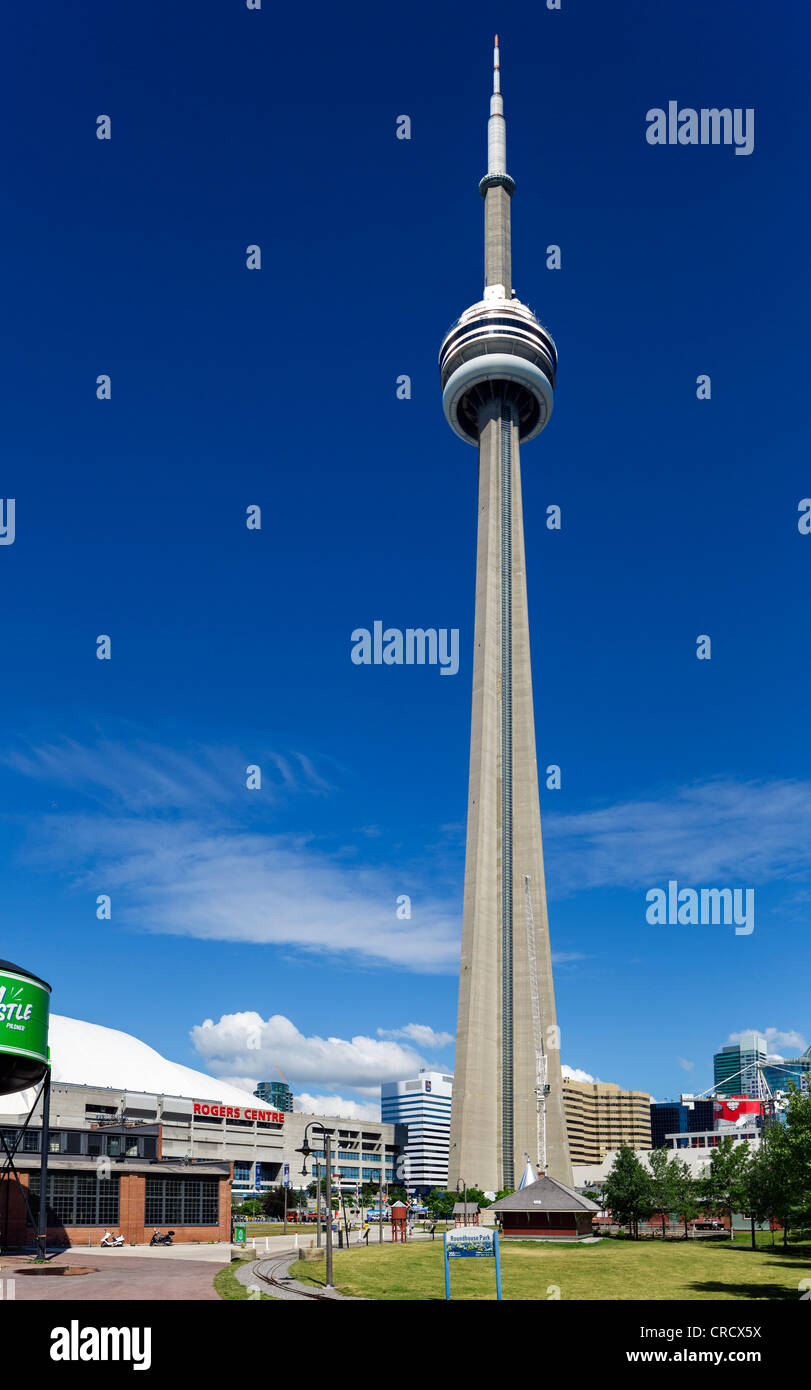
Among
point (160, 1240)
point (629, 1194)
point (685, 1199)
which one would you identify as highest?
point (160, 1240)

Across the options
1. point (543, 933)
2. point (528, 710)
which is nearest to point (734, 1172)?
point (543, 933)

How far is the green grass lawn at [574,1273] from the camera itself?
38625mm

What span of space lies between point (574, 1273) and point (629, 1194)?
144 ft

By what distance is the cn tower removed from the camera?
123750mm

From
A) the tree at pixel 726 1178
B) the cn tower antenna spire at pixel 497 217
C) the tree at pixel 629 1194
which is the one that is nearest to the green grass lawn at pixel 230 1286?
the tree at pixel 726 1178

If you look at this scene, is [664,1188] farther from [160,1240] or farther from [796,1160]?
[796,1160]

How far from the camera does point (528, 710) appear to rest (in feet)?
459

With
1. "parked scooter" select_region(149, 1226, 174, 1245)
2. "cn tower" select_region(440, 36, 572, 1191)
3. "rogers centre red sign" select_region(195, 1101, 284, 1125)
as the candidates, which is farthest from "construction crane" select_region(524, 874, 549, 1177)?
"rogers centre red sign" select_region(195, 1101, 284, 1125)

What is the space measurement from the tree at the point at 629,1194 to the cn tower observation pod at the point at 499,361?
10995 cm

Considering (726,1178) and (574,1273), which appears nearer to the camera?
(574,1273)

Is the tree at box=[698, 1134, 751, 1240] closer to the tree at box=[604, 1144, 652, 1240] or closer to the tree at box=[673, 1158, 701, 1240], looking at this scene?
the tree at box=[673, 1158, 701, 1240]

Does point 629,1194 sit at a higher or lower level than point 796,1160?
lower

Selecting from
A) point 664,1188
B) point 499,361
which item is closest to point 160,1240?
point 664,1188

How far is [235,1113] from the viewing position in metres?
174
